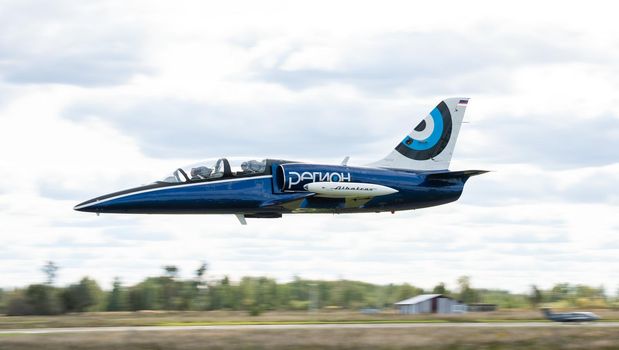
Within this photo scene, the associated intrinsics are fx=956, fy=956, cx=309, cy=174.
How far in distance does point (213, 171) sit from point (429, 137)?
33.7ft

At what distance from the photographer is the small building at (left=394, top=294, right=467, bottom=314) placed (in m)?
59.9

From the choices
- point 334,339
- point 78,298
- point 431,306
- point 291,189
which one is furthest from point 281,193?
point 431,306

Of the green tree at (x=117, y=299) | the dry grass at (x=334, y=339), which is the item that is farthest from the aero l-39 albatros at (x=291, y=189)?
the green tree at (x=117, y=299)

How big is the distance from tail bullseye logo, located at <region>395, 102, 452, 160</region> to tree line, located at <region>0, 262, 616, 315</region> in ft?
43.4

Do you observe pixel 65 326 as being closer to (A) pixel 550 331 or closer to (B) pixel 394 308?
(A) pixel 550 331

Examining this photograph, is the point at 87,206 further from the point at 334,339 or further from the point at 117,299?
the point at 117,299

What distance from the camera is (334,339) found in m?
27.3

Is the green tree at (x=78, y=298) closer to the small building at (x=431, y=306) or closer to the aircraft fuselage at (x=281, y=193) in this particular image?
the small building at (x=431, y=306)

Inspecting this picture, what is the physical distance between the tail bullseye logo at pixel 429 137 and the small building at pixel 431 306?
2239 cm

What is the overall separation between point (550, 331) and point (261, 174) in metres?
11.1

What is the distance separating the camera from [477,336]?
29.0 m

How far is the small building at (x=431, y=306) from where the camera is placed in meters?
59.9

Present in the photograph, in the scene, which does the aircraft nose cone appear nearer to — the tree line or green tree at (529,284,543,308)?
the tree line

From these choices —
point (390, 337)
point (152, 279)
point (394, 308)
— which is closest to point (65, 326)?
point (390, 337)
